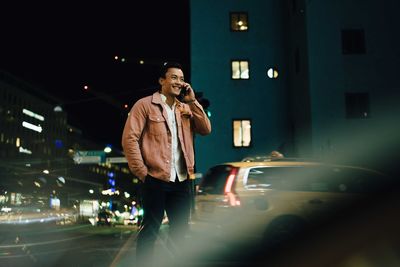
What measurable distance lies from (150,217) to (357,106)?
21233 mm

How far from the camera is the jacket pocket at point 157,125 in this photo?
423 cm

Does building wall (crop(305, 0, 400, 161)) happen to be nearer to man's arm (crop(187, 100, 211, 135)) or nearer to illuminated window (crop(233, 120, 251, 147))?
illuminated window (crop(233, 120, 251, 147))

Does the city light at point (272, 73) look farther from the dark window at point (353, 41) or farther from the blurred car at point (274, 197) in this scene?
the blurred car at point (274, 197)

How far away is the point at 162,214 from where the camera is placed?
13.7 ft

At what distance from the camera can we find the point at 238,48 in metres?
30.0

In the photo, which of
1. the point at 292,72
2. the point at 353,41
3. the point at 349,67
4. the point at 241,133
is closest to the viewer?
the point at 349,67

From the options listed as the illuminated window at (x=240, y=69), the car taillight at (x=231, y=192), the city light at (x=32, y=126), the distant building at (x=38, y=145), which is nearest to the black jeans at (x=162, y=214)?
the car taillight at (x=231, y=192)

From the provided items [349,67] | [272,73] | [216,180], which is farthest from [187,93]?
[272,73]

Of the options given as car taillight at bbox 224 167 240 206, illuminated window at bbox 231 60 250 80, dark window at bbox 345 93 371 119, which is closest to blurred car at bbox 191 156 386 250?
car taillight at bbox 224 167 240 206

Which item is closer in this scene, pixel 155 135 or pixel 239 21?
pixel 155 135

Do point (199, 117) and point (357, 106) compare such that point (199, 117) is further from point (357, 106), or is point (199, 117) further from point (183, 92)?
point (357, 106)

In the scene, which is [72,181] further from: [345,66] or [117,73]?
[345,66]

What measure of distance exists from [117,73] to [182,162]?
96.5 feet

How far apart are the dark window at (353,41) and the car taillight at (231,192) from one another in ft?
55.5
